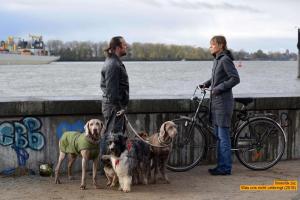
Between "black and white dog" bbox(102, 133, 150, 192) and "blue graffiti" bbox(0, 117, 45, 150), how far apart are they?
3.99ft

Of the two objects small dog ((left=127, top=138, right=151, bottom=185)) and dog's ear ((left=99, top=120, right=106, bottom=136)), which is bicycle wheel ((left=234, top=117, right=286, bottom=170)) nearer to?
small dog ((left=127, top=138, right=151, bottom=185))

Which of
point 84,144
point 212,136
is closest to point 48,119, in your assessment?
point 84,144

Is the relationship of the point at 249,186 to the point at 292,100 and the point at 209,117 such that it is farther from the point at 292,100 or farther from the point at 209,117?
the point at 292,100

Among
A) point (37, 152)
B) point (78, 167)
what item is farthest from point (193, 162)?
point (37, 152)

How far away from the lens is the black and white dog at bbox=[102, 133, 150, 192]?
686 cm

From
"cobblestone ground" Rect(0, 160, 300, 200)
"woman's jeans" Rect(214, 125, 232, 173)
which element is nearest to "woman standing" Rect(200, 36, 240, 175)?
"woman's jeans" Rect(214, 125, 232, 173)

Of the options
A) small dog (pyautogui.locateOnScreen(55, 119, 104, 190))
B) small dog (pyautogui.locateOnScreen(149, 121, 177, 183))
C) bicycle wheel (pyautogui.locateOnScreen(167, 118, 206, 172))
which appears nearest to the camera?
small dog (pyautogui.locateOnScreen(55, 119, 104, 190))

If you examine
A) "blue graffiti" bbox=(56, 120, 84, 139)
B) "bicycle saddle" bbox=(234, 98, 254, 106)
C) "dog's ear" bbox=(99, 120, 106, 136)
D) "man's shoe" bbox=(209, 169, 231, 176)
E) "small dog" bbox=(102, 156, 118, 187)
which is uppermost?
"bicycle saddle" bbox=(234, 98, 254, 106)

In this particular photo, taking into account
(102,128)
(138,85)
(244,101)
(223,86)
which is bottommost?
(138,85)

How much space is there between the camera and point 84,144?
23.2ft

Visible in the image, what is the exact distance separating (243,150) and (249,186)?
45.4 inches

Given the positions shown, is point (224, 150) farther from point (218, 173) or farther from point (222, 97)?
point (222, 97)

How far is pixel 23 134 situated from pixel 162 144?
2.02m

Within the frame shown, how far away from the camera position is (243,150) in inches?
328
